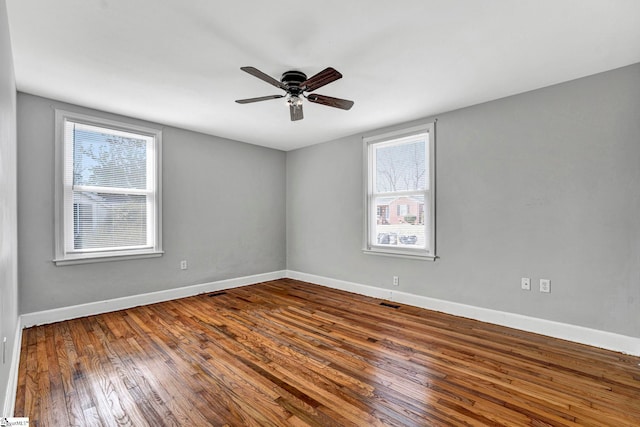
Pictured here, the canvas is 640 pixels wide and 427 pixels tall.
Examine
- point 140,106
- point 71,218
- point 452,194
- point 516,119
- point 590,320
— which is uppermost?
point 140,106

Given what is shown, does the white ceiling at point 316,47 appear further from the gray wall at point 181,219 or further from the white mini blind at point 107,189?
the gray wall at point 181,219

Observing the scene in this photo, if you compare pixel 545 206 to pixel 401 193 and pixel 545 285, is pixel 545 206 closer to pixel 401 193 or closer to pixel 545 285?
pixel 545 285

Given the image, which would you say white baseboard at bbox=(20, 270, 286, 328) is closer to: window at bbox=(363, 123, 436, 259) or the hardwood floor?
the hardwood floor

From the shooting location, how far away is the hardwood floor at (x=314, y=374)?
1.79 m

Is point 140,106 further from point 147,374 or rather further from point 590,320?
point 590,320

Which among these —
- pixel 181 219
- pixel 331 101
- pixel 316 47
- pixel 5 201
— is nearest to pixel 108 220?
pixel 181 219

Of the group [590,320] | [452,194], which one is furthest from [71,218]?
[590,320]

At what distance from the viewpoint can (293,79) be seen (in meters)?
2.66

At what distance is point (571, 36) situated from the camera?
7.09 ft

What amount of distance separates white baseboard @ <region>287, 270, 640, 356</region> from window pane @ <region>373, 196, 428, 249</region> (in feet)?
2.30

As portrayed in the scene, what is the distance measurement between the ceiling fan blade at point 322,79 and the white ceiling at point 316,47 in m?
0.21

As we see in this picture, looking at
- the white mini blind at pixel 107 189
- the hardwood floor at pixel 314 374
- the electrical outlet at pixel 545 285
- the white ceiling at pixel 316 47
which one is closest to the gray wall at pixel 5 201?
the white ceiling at pixel 316 47

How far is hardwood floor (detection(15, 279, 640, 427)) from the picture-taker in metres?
1.79

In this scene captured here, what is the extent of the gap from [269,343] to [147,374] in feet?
3.25
